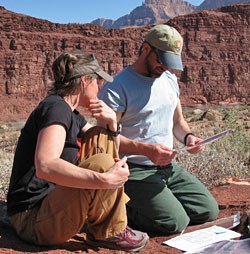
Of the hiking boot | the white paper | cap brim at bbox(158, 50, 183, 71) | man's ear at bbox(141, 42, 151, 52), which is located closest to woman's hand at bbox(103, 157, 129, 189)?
the hiking boot

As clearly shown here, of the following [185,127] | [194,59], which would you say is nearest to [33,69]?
[194,59]

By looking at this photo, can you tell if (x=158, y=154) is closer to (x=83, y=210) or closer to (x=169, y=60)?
(x=169, y=60)

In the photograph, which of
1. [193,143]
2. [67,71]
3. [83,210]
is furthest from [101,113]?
[193,143]

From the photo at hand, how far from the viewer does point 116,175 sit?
110 inches

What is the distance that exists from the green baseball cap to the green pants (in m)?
0.84

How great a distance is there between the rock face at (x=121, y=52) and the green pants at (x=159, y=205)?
3659 cm

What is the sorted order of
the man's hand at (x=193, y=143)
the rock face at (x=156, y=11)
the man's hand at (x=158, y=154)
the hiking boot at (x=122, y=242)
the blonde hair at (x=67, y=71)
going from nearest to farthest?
the blonde hair at (x=67, y=71)
the hiking boot at (x=122, y=242)
the man's hand at (x=158, y=154)
the man's hand at (x=193, y=143)
the rock face at (x=156, y=11)

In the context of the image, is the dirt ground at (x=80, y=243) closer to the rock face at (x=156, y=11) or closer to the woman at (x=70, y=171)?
the woman at (x=70, y=171)

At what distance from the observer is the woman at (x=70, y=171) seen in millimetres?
2730

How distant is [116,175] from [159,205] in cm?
95

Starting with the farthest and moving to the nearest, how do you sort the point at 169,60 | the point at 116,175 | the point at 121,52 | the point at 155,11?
the point at 155,11
the point at 121,52
the point at 169,60
the point at 116,175

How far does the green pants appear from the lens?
366 centimetres

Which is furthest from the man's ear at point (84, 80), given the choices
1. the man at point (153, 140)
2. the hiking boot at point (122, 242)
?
the hiking boot at point (122, 242)

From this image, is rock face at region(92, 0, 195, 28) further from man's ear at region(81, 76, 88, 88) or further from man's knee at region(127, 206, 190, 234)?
man's ear at region(81, 76, 88, 88)
